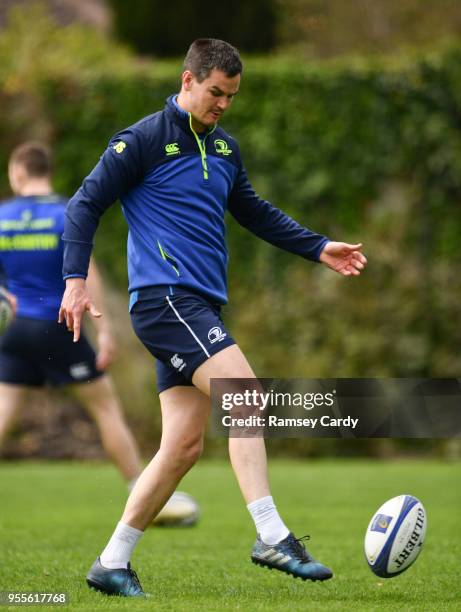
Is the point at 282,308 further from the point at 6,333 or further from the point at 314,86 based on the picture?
the point at 6,333

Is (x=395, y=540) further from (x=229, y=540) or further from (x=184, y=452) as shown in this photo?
(x=229, y=540)

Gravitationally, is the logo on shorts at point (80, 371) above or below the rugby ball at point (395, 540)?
below

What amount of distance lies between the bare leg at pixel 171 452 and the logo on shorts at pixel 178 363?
6.5 inches

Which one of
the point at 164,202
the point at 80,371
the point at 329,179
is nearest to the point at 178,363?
the point at 164,202

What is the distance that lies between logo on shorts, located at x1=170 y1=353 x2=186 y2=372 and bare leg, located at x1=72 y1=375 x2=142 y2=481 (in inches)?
104

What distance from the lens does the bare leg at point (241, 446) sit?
4.45m

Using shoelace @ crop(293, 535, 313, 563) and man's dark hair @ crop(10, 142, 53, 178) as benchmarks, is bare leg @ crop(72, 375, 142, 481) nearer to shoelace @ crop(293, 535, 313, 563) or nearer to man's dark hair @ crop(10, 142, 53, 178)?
man's dark hair @ crop(10, 142, 53, 178)

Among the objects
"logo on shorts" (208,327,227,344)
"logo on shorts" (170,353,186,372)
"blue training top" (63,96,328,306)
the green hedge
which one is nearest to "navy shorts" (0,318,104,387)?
"blue training top" (63,96,328,306)

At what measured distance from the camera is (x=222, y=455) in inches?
535

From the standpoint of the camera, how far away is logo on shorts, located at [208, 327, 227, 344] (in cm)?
449

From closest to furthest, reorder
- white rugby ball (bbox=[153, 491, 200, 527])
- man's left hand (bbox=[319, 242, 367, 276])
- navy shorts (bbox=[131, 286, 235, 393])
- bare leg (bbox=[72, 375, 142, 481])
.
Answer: navy shorts (bbox=[131, 286, 235, 393]), man's left hand (bbox=[319, 242, 367, 276]), bare leg (bbox=[72, 375, 142, 481]), white rugby ball (bbox=[153, 491, 200, 527])

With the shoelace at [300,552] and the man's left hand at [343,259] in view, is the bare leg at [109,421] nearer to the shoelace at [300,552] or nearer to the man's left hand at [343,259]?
the man's left hand at [343,259]

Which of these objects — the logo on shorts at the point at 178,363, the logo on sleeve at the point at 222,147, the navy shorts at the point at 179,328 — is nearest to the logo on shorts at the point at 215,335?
the navy shorts at the point at 179,328

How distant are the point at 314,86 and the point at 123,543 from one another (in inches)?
418
